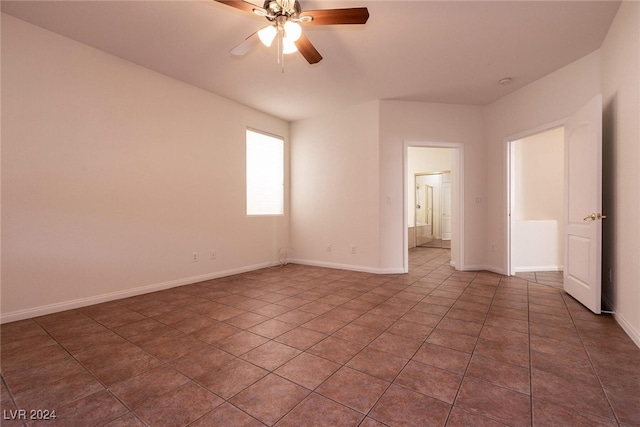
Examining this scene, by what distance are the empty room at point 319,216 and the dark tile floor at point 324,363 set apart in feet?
0.06

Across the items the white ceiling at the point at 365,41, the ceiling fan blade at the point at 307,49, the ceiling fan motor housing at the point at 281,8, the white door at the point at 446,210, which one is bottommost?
the white door at the point at 446,210

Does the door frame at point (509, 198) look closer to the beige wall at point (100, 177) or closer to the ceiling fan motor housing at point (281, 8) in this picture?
the ceiling fan motor housing at point (281, 8)

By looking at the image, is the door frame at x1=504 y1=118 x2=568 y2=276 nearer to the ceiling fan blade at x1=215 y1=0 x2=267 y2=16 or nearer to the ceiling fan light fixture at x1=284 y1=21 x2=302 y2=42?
the ceiling fan light fixture at x1=284 y1=21 x2=302 y2=42

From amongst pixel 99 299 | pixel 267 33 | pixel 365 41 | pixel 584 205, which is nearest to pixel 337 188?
pixel 365 41

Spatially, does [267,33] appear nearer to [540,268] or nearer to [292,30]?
[292,30]

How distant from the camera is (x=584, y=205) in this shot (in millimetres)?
2871

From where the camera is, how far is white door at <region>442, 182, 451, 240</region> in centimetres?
881

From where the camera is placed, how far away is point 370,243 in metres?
4.59

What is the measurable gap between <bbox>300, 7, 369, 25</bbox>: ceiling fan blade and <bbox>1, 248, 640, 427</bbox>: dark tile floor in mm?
2442

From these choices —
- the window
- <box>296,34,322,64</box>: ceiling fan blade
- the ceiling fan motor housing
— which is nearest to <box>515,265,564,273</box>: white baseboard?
the window

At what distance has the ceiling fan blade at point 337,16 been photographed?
1.95 m

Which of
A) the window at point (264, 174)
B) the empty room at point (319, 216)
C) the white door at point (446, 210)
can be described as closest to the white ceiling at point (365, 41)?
the empty room at point (319, 216)

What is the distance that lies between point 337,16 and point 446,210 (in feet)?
27.0

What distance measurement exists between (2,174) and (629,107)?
553 centimetres
